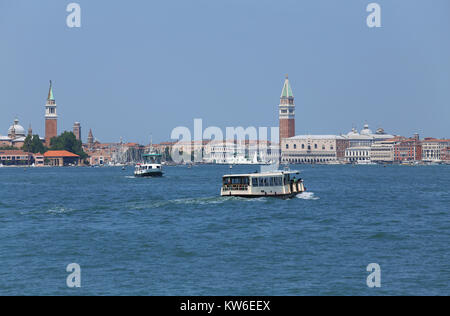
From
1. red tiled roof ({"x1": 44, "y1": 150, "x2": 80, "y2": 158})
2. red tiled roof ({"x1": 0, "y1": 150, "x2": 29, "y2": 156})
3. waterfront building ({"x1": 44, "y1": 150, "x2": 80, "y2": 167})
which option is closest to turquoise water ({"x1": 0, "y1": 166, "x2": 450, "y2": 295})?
red tiled roof ({"x1": 44, "y1": 150, "x2": 80, "y2": 158})

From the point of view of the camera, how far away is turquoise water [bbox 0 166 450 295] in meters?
20.5

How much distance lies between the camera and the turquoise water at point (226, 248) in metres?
20.5

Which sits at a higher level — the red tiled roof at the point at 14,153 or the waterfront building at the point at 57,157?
the red tiled roof at the point at 14,153

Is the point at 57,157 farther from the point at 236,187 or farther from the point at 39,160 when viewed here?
the point at 236,187

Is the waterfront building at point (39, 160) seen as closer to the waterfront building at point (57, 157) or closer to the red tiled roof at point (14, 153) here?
the waterfront building at point (57, 157)

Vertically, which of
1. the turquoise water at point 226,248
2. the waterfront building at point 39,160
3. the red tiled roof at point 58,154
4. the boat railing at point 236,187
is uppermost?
the red tiled roof at point 58,154

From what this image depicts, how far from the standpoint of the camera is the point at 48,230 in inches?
1282

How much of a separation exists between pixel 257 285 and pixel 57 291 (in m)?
5.33

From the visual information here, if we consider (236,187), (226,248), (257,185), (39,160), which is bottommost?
(226,248)

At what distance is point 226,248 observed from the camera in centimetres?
2678

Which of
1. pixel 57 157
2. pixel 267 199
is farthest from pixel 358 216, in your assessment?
pixel 57 157

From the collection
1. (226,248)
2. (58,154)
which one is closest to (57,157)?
(58,154)

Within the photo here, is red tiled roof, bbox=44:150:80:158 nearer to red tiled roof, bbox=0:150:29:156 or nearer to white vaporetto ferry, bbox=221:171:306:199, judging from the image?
red tiled roof, bbox=0:150:29:156

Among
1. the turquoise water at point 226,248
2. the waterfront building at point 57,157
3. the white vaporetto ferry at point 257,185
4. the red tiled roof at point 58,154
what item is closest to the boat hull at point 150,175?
the white vaporetto ferry at point 257,185
